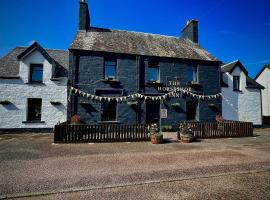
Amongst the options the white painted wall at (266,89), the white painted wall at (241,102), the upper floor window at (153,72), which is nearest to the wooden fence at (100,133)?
the upper floor window at (153,72)

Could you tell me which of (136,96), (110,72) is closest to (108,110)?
(136,96)

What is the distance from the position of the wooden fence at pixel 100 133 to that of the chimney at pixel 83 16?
1120 cm

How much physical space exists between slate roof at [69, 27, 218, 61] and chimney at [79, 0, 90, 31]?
1.94 ft

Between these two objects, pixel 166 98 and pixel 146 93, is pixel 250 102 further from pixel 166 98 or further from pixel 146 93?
pixel 146 93

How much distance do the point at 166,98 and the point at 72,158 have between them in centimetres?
1095

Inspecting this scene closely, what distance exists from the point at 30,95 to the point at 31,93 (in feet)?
0.61

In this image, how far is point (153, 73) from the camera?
663 inches

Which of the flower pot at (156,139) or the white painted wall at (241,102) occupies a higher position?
the white painted wall at (241,102)

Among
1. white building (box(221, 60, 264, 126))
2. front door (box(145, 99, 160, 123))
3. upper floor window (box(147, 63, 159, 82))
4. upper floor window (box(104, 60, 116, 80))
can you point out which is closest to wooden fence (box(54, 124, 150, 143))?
front door (box(145, 99, 160, 123))

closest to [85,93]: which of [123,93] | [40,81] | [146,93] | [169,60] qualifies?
[123,93]

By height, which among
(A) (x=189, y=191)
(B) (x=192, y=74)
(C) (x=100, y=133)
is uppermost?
(B) (x=192, y=74)

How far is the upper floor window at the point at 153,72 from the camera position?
16656 millimetres

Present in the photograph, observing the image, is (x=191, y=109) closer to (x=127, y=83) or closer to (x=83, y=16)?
(x=127, y=83)

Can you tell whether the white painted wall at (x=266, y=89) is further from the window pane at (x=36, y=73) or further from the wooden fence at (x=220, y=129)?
the window pane at (x=36, y=73)
